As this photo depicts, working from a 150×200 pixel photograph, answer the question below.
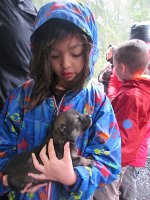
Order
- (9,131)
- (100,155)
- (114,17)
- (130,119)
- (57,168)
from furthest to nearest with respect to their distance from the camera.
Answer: (114,17), (130,119), (9,131), (100,155), (57,168)

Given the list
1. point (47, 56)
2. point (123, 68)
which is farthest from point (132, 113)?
point (47, 56)

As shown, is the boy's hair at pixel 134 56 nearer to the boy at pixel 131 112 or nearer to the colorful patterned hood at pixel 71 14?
the boy at pixel 131 112

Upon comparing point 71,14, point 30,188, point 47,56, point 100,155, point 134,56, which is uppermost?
point 71,14

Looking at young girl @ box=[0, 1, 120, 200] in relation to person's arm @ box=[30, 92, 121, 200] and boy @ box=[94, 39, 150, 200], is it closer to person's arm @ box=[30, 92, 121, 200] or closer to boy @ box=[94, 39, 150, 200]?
person's arm @ box=[30, 92, 121, 200]

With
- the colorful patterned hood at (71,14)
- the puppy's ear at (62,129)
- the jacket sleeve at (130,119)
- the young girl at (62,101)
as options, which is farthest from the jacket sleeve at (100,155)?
the jacket sleeve at (130,119)

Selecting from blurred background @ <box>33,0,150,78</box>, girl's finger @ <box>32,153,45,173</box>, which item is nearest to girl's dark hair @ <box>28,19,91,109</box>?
girl's finger @ <box>32,153,45,173</box>

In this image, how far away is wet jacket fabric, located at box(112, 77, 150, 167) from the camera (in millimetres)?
1615

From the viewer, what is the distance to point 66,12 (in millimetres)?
1092

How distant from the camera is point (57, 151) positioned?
1.13m

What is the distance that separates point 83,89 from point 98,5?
6.40 feet

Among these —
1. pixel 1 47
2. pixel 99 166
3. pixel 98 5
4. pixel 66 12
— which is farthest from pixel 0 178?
pixel 98 5

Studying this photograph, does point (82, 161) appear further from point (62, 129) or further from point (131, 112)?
point (131, 112)

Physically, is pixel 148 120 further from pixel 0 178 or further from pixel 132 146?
pixel 0 178

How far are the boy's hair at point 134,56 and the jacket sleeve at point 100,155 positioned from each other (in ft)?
2.49
